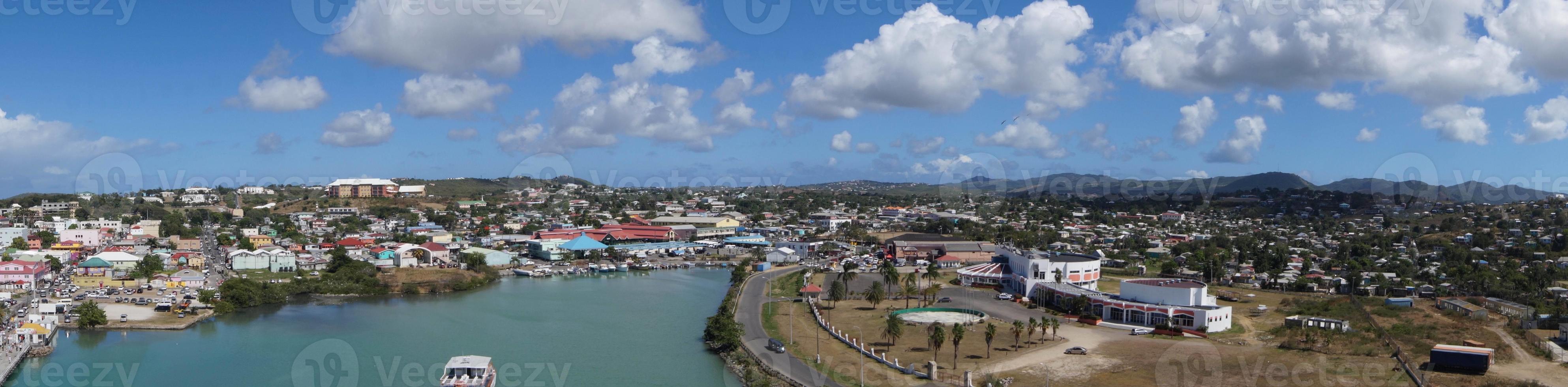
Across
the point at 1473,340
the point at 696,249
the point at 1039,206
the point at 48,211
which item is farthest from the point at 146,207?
the point at 1473,340

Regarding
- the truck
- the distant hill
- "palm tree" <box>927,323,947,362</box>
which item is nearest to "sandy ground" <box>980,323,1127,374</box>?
"palm tree" <box>927,323,947,362</box>

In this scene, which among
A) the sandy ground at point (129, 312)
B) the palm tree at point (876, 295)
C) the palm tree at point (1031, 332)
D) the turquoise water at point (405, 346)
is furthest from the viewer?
the palm tree at point (876, 295)

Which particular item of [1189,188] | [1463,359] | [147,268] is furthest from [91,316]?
[1189,188]

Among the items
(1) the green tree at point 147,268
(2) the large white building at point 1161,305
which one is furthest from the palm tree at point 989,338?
(1) the green tree at point 147,268

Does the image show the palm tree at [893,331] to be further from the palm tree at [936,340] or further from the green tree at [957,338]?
the green tree at [957,338]

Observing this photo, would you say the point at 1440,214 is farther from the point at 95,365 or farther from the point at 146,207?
the point at 146,207

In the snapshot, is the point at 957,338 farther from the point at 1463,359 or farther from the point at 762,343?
the point at 1463,359
